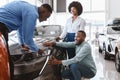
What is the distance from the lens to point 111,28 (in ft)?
36.1

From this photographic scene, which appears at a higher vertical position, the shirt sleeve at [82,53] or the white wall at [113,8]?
the white wall at [113,8]

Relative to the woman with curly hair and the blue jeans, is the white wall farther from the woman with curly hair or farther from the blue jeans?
the blue jeans

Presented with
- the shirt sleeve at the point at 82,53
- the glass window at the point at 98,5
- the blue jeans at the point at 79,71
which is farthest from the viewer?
the glass window at the point at 98,5

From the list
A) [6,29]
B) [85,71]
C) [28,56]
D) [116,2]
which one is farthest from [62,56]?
[116,2]

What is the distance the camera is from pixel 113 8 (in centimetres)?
1711

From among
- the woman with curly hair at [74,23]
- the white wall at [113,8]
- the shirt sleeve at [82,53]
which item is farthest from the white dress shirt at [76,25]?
the white wall at [113,8]

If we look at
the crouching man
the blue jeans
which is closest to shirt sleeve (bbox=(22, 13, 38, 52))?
the crouching man

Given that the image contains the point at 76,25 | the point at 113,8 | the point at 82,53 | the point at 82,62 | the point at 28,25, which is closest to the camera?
the point at 28,25

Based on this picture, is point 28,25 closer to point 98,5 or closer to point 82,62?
point 82,62

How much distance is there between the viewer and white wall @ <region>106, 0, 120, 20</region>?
55.3ft

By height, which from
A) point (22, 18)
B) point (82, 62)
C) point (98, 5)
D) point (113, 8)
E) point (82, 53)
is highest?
point (98, 5)

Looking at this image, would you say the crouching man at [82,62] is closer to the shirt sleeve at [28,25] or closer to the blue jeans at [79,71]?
the blue jeans at [79,71]

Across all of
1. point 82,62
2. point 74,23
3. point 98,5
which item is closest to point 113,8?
point 98,5

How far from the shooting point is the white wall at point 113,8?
663 inches
